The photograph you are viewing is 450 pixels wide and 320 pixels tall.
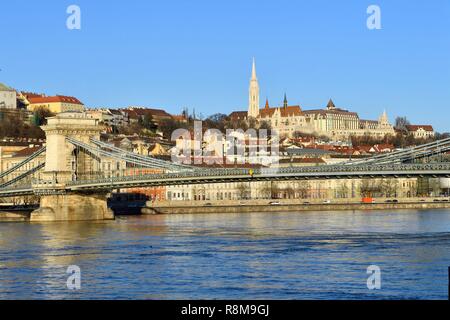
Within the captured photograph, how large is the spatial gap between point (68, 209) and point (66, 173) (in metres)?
1.59

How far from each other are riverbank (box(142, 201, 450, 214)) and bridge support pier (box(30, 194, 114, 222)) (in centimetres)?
1390

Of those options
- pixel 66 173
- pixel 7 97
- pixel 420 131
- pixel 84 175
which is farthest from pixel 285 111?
pixel 66 173

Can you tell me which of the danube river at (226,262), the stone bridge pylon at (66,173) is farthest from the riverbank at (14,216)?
the danube river at (226,262)

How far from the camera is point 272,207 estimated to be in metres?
Answer: 58.5

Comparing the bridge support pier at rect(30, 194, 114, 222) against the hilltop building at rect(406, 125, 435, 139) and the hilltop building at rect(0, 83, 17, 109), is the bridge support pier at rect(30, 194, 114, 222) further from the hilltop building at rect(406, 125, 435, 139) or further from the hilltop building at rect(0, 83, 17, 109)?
the hilltop building at rect(406, 125, 435, 139)

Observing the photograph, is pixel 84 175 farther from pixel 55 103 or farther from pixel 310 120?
pixel 310 120

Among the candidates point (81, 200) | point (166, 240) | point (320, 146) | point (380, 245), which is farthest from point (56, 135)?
point (320, 146)

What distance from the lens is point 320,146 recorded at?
331ft

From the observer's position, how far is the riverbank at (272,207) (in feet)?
186

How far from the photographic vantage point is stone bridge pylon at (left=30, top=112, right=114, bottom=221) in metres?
40.9

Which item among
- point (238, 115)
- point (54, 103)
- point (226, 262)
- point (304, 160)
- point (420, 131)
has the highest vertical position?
point (238, 115)

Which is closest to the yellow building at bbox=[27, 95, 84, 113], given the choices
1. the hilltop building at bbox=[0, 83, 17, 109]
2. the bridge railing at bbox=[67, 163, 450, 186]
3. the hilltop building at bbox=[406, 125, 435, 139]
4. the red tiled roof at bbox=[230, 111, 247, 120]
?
the hilltop building at bbox=[0, 83, 17, 109]

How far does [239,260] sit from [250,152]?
59.7 meters

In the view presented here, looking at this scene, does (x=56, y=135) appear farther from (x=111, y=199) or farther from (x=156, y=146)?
(x=156, y=146)
